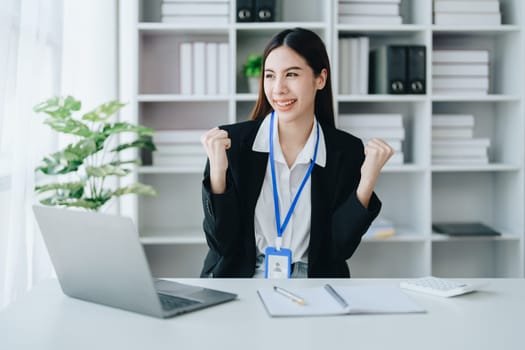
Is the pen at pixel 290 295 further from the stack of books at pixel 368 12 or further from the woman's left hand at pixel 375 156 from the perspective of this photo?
the stack of books at pixel 368 12

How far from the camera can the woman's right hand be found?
1782 millimetres

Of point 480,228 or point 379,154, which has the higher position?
point 379,154

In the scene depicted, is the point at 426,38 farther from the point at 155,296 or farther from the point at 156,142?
the point at 155,296

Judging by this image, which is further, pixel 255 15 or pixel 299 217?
pixel 255 15

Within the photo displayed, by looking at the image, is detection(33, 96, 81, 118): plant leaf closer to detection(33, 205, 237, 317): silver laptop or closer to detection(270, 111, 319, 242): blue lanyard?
detection(270, 111, 319, 242): blue lanyard

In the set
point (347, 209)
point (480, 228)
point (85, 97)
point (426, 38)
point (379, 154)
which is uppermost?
point (426, 38)

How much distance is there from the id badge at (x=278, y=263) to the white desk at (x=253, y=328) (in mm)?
544

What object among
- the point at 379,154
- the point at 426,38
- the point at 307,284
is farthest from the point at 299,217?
Answer: the point at 426,38

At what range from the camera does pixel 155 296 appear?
1.19 metres

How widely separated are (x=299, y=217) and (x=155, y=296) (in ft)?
3.05

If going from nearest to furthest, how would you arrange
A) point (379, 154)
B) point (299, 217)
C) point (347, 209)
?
point (379, 154) < point (347, 209) < point (299, 217)

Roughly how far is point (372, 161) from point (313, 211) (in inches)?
12.6

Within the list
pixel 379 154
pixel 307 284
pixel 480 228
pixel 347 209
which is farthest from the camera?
pixel 480 228

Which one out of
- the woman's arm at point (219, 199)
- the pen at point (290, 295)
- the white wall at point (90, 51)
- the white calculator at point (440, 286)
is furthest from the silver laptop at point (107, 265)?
the white wall at point (90, 51)
